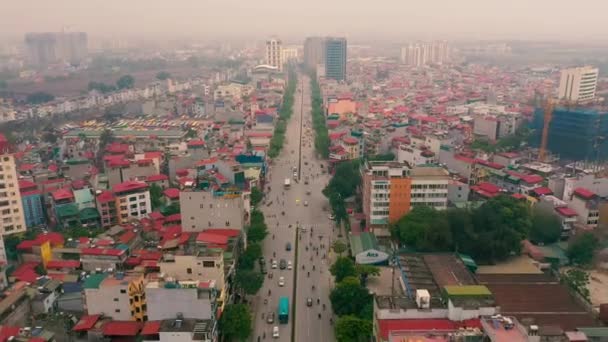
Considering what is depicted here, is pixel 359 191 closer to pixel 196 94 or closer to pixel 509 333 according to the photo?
pixel 509 333

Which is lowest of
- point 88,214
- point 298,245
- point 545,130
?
point 298,245

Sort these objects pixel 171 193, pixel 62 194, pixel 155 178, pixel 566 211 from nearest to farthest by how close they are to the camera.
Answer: pixel 566 211 → pixel 62 194 → pixel 171 193 → pixel 155 178

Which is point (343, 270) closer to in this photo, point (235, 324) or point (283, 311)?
point (283, 311)

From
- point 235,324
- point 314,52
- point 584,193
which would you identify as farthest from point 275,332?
point 314,52

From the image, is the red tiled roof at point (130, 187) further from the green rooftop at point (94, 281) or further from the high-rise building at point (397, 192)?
the high-rise building at point (397, 192)

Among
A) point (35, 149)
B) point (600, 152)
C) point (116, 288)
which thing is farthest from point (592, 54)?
point (116, 288)

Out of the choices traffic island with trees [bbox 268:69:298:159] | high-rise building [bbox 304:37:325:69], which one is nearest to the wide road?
traffic island with trees [bbox 268:69:298:159]
